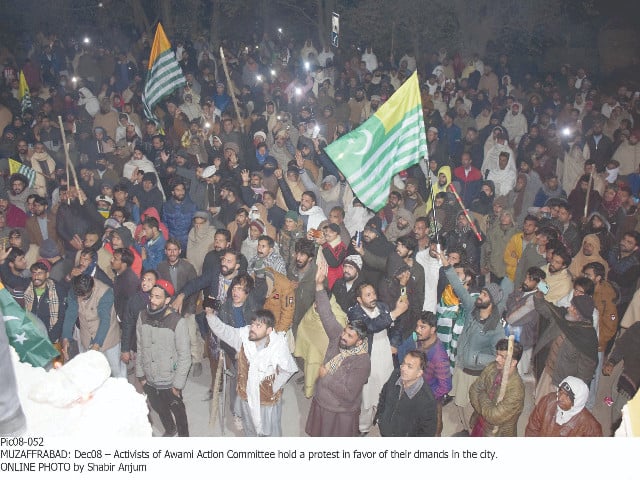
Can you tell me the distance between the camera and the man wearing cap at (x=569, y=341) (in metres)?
5.46

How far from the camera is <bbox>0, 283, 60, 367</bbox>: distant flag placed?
496cm

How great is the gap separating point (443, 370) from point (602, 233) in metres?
3.13

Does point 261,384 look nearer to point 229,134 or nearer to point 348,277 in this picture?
point 348,277

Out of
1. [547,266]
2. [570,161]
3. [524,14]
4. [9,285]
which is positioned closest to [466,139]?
Result: [570,161]

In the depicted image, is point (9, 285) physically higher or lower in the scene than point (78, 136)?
lower

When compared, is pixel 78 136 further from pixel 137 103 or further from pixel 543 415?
pixel 543 415

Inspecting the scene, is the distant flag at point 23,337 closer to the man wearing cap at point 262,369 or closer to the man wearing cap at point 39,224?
the man wearing cap at point 262,369

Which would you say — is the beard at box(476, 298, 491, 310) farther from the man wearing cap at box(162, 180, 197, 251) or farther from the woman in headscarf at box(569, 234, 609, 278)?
the man wearing cap at box(162, 180, 197, 251)

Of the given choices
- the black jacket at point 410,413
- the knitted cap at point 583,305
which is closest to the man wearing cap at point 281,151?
the knitted cap at point 583,305

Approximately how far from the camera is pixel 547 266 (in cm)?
668

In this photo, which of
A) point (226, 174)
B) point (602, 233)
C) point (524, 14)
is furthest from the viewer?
point (524, 14)

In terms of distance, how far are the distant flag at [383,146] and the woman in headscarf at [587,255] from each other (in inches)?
88.9

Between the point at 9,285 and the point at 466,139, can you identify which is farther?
the point at 466,139

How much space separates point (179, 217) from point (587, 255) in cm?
475
